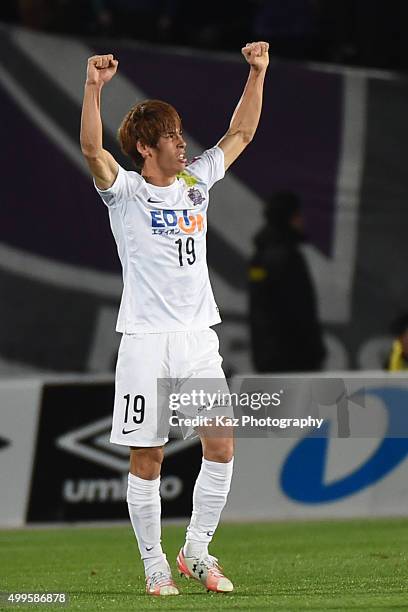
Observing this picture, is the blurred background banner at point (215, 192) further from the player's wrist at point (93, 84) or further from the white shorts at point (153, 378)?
the player's wrist at point (93, 84)

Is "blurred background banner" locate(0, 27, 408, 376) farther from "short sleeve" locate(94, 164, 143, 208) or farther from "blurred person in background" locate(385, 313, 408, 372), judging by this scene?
"short sleeve" locate(94, 164, 143, 208)

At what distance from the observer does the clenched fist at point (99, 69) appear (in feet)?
21.8

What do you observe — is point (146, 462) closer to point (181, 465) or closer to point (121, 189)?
point (121, 189)

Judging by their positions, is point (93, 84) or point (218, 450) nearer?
point (93, 84)

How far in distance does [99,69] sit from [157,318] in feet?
3.79

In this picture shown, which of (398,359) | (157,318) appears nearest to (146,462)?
(157,318)

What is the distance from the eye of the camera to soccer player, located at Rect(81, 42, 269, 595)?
6742 mm

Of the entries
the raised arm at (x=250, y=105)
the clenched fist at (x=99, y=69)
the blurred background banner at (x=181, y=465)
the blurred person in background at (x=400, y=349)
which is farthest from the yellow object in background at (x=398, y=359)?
the clenched fist at (x=99, y=69)

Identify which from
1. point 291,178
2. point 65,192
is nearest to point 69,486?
point 65,192

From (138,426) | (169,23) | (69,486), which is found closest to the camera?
(138,426)

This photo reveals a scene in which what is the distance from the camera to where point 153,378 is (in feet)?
22.1

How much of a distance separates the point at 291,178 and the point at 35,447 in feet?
11.2

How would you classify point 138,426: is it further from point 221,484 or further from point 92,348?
point 92,348

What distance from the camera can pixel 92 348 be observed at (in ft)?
42.1
